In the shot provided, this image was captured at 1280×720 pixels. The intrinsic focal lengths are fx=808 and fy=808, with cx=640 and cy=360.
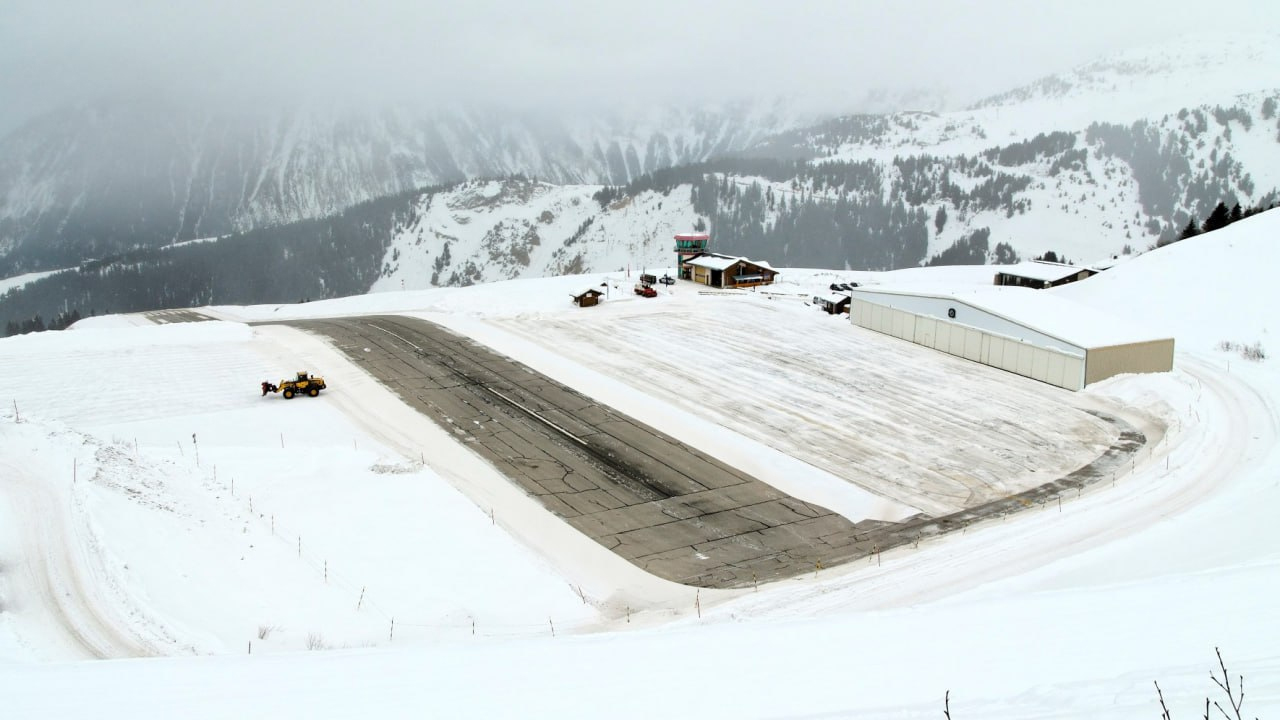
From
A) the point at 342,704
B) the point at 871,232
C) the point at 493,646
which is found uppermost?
the point at 342,704

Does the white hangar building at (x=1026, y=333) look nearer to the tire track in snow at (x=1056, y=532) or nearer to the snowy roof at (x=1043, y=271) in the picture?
the tire track in snow at (x=1056, y=532)

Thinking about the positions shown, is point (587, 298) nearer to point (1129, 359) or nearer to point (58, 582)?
point (1129, 359)

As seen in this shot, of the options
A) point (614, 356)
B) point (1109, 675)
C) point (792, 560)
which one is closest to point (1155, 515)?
point (792, 560)

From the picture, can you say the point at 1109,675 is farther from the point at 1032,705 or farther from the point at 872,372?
the point at 872,372

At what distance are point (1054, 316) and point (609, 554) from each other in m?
29.8

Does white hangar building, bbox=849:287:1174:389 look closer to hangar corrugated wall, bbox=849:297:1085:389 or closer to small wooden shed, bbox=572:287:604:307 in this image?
hangar corrugated wall, bbox=849:297:1085:389

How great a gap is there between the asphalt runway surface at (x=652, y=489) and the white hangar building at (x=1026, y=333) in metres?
5.35

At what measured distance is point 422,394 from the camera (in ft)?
120

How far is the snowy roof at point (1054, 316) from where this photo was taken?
37.2m

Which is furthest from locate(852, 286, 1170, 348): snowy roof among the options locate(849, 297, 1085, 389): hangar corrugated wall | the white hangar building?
locate(849, 297, 1085, 389): hangar corrugated wall

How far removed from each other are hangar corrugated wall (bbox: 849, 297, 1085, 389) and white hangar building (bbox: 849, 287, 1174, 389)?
4 centimetres

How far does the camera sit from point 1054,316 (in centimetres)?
4050

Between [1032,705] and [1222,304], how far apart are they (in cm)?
4832

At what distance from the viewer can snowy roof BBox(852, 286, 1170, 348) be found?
37.2 meters
